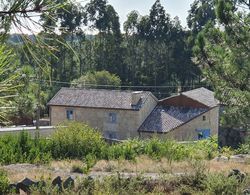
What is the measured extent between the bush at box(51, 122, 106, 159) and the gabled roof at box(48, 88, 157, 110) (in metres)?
16.8

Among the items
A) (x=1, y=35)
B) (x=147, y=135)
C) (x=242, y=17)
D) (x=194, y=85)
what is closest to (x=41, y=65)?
(x=1, y=35)

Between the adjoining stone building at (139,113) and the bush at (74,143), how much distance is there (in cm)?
1517

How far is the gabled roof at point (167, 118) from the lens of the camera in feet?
116

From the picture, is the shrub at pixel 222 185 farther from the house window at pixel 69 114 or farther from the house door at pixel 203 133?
the house window at pixel 69 114

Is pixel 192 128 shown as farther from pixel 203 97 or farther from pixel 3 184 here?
pixel 3 184

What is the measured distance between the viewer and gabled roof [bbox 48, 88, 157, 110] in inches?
1467

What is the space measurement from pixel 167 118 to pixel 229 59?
22.1m

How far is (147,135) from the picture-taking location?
3597 centimetres

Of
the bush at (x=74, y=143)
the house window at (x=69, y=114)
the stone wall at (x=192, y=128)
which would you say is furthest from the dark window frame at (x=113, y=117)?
the bush at (x=74, y=143)

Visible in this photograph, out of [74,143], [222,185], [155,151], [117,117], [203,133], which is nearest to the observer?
[222,185]

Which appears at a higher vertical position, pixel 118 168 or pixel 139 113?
pixel 139 113

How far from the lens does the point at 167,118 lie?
36438 mm

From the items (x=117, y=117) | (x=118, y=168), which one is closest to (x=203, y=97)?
(x=117, y=117)

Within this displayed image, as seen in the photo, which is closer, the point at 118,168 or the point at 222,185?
the point at 222,185
